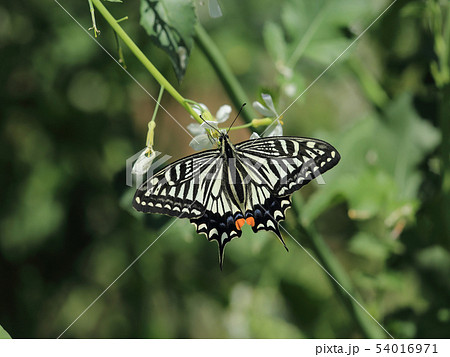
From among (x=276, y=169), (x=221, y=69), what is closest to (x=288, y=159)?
(x=276, y=169)

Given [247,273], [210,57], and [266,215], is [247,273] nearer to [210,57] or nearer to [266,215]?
[266,215]

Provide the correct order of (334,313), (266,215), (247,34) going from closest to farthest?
(266,215) < (334,313) < (247,34)

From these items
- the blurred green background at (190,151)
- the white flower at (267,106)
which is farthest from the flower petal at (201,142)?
the blurred green background at (190,151)

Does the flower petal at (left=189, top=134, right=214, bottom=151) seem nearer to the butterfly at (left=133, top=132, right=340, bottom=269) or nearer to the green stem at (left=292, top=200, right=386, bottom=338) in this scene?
the butterfly at (left=133, top=132, right=340, bottom=269)
